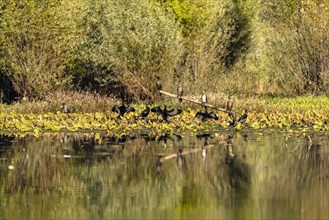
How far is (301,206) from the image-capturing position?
15.6 meters

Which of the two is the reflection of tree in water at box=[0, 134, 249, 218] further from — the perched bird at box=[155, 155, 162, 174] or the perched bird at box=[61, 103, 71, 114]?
the perched bird at box=[61, 103, 71, 114]

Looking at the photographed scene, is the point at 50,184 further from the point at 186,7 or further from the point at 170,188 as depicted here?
the point at 186,7

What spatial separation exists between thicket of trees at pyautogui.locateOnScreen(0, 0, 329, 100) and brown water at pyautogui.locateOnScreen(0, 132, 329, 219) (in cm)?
1045

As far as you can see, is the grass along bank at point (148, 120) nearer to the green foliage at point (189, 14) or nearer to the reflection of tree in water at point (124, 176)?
the reflection of tree in water at point (124, 176)

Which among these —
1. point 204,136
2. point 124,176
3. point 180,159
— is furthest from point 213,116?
point 124,176

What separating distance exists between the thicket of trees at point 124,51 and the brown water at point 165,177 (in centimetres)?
1045

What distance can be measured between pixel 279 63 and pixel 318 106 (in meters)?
10.1

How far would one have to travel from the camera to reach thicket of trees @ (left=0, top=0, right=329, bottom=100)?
36.0m

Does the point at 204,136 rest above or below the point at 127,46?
below

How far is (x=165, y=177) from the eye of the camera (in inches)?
733

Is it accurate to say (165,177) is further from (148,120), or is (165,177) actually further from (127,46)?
(127,46)

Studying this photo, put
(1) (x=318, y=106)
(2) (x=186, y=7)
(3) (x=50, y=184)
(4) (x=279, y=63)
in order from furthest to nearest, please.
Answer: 1. (2) (x=186, y=7)
2. (4) (x=279, y=63)
3. (1) (x=318, y=106)
4. (3) (x=50, y=184)

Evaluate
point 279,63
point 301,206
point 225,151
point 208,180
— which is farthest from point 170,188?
point 279,63

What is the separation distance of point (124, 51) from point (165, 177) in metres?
18.6
